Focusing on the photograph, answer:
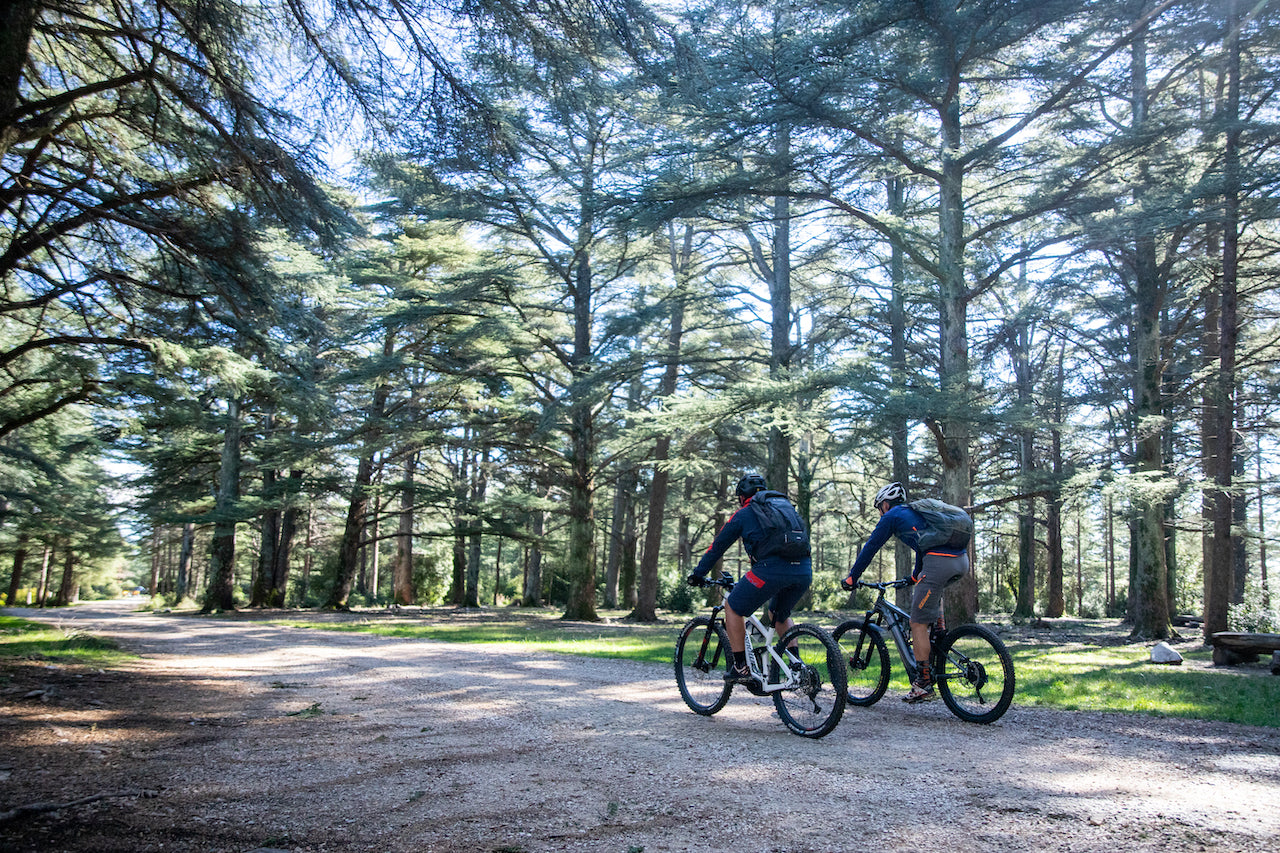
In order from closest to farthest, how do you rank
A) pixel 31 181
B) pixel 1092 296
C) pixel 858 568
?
pixel 858 568
pixel 31 181
pixel 1092 296

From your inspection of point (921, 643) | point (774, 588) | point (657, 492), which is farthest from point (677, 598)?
point (774, 588)

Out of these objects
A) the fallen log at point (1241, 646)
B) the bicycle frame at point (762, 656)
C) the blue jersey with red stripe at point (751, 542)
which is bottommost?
the fallen log at point (1241, 646)

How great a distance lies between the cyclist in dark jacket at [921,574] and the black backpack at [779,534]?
0.59 metres

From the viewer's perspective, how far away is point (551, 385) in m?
22.2

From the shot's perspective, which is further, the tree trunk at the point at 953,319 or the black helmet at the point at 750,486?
the tree trunk at the point at 953,319

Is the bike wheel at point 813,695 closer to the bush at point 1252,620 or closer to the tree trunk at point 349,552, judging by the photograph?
the bush at point 1252,620

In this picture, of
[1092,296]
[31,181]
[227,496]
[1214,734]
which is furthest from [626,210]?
[227,496]

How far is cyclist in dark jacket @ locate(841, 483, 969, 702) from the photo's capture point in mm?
5387

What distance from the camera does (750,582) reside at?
5.18 metres

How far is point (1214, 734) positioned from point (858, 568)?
8.60 feet

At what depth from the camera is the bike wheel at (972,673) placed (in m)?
5.24

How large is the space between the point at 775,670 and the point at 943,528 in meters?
1.63

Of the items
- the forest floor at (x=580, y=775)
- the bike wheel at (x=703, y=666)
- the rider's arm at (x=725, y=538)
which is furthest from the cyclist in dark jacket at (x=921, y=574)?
the bike wheel at (x=703, y=666)

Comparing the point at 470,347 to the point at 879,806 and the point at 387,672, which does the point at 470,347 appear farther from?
the point at 879,806
